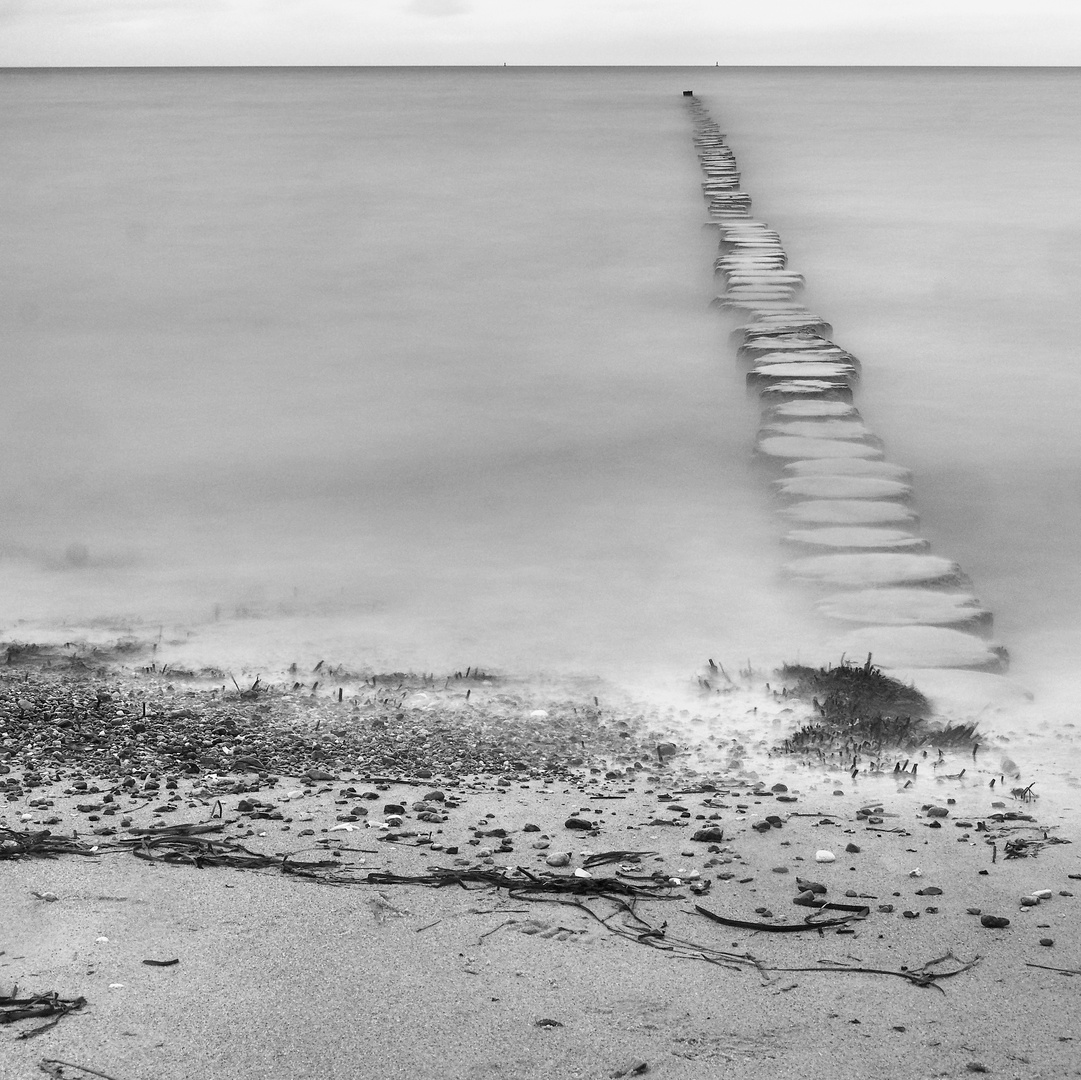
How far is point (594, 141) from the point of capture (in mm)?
19609

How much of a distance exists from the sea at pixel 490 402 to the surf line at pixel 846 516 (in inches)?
6.1

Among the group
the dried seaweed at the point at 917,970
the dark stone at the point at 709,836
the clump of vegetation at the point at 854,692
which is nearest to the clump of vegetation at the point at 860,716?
the clump of vegetation at the point at 854,692

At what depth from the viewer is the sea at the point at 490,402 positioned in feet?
13.5

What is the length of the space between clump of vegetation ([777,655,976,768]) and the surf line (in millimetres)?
195

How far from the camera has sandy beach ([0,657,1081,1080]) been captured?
1.74m

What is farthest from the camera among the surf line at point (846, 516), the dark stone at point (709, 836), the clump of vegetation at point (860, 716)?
the surf line at point (846, 516)

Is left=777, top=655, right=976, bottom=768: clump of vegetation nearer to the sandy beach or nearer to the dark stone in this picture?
the sandy beach

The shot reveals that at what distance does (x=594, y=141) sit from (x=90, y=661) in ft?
56.9

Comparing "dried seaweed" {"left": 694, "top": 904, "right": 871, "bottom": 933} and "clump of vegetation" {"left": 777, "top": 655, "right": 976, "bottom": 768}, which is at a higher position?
"clump of vegetation" {"left": 777, "top": 655, "right": 976, "bottom": 768}

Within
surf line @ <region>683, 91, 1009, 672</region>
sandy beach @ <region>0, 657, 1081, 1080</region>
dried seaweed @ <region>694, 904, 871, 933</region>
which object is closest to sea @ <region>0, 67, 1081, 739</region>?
surf line @ <region>683, 91, 1009, 672</region>

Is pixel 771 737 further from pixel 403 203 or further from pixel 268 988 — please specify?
pixel 403 203

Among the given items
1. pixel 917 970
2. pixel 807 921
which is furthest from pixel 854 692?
pixel 917 970

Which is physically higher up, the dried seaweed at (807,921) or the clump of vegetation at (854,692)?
the clump of vegetation at (854,692)

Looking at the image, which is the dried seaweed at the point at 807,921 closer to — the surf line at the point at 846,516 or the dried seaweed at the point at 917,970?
the dried seaweed at the point at 917,970
